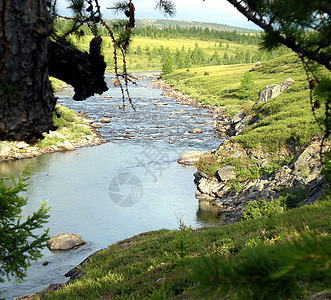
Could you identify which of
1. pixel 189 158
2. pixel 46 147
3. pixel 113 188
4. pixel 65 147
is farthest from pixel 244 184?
pixel 46 147

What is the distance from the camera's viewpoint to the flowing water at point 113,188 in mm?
18938

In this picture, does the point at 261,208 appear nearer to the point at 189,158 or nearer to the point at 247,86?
the point at 189,158

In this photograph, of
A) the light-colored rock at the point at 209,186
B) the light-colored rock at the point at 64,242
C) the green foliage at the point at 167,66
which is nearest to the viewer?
the light-colored rock at the point at 64,242

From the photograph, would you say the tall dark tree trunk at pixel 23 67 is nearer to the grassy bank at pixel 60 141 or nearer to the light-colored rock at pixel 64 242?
the light-colored rock at pixel 64 242

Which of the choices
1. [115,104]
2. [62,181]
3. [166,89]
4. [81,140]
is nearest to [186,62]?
[166,89]

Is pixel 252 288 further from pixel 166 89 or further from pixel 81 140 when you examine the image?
pixel 166 89

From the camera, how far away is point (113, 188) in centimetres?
2578

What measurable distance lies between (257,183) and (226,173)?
342 cm

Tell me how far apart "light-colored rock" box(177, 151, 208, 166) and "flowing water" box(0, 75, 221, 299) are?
74cm

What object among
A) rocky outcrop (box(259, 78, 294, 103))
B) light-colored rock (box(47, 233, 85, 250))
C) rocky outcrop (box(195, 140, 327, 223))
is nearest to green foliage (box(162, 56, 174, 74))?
rocky outcrop (box(259, 78, 294, 103))

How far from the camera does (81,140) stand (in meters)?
36.7

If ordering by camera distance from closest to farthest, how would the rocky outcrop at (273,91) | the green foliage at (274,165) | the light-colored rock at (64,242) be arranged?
the light-colored rock at (64,242) < the green foliage at (274,165) < the rocky outcrop at (273,91)

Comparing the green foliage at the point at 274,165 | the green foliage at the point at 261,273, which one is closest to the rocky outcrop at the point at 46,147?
the green foliage at the point at 274,165

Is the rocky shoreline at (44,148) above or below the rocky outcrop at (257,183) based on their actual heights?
below
